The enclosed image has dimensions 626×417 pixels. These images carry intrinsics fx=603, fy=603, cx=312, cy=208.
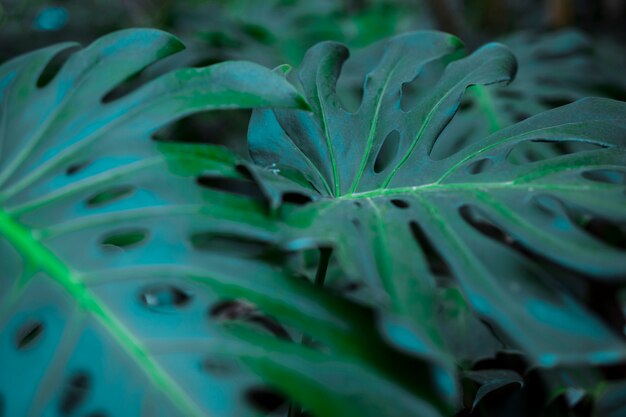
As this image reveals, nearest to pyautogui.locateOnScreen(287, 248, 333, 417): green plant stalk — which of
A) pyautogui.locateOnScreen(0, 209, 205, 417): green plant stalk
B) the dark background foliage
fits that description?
pyautogui.locateOnScreen(0, 209, 205, 417): green plant stalk

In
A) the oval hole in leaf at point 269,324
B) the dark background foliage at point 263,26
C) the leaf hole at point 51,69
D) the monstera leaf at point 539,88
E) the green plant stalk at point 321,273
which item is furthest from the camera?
the dark background foliage at point 263,26

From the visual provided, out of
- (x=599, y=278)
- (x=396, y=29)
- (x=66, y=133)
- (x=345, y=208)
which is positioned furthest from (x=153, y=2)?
(x=599, y=278)

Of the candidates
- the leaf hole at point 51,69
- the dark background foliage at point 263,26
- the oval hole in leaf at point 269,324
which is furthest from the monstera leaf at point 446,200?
the dark background foliage at point 263,26

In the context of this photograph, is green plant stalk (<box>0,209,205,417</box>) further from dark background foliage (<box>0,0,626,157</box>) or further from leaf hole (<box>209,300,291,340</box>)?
dark background foliage (<box>0,0,626,157</box>)

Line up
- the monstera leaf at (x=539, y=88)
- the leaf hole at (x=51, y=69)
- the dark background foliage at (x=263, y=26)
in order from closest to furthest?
the leaf hole at (x=51, y=69), the monstera leaf at (x=539, y=88), the dark background foliage at (x=263, y=26)

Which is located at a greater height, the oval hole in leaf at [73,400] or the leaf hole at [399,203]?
the leaf hole at [399,203]

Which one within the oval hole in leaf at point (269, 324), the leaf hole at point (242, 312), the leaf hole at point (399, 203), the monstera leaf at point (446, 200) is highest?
the monstera leaf at point (446, 200)

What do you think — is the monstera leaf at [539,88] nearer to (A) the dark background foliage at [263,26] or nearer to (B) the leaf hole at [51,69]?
(A) the dark background foliage at [263,26]
